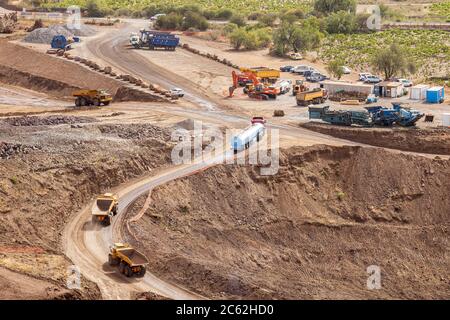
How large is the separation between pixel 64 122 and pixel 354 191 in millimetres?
23893

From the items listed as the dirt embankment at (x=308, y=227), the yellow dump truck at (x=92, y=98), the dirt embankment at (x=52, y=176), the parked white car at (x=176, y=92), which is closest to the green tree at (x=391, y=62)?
the parked white car at (x=176, y=92)

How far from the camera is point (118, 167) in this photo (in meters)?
62.0

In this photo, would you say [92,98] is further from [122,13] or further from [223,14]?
[122,13]

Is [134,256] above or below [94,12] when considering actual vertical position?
below

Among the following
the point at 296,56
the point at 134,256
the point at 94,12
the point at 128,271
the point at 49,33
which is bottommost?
the point at 128,271

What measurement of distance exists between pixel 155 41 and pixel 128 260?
66144 mm

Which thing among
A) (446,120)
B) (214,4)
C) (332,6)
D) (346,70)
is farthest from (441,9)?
(446,120)

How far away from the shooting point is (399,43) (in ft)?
401

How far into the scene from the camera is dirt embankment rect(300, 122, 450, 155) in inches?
2731

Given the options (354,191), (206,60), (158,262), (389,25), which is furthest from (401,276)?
(389,25)

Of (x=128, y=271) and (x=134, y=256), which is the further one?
(x=134, y=256)

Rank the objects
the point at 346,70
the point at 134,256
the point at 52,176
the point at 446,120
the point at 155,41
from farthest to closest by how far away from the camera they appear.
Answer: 1. the point at 155,41
2. the point at 346,70
3. the point at 446,120
4. the point at 52,176
5. the point at 134,256

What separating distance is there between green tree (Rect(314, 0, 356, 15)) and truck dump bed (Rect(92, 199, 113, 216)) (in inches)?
3975

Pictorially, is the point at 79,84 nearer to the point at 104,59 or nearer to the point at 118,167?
the point at 104,59
